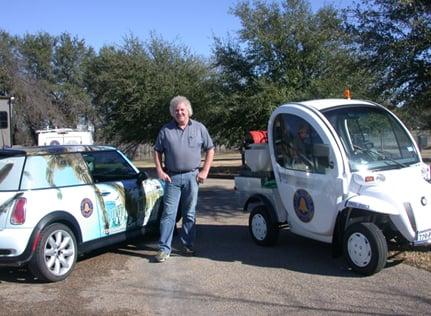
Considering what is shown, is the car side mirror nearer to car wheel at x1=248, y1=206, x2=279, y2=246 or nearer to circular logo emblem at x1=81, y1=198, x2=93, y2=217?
car wheel at x1=248, y1=206, x2=279, y2=246

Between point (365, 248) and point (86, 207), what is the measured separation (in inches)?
125

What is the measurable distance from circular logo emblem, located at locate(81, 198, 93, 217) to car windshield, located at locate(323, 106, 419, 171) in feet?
9.54

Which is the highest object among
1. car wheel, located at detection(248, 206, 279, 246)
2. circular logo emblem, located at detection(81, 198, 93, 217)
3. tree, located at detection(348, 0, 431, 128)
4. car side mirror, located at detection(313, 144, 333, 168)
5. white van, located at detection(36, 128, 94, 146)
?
tree, located at detection(348, 0, 431, 128)

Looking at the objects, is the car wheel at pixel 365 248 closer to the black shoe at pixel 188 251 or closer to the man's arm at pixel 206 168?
the man's arm at pixel 206 168

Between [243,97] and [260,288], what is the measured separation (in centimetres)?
1479

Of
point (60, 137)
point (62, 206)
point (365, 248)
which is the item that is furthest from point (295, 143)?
point (60, 137)

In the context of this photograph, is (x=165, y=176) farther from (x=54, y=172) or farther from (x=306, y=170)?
(x=306, y=170)

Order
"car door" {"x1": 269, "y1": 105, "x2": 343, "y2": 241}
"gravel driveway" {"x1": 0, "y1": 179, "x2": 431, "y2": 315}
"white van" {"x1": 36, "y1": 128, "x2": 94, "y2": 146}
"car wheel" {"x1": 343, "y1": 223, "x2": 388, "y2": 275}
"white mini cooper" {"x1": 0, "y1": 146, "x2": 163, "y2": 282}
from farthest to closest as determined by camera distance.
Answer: "white van" {"x1": 36, "y1": 128, "x2": 94, "y2": 146} < "car door" {"x1": 269, "y1": 105, "x2": 343, "y2": 241} < "white mini cooper" {"x1": 0, "y1": 146, "x2": 163, "y2": 282} < "car wheel" {"x1": 343, "y1": 223, "x2": 388, "y2": 275} < "gravel driveway" {"x1": 0, "y1": 179, "x2": 431, "y2": 315}

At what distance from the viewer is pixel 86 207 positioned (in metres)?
6.98

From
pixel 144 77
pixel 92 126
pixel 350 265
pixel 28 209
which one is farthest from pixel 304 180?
→ pixel 92 126

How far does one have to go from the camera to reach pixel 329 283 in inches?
238

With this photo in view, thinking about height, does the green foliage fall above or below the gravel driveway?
above

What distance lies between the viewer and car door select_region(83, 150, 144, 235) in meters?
7.33

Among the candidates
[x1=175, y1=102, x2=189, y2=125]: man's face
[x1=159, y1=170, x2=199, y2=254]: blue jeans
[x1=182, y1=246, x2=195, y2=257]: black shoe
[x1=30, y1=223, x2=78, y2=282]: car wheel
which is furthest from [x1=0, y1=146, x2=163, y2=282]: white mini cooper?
[x1=175, y1=102, x2=189, y2=125]: man's face
